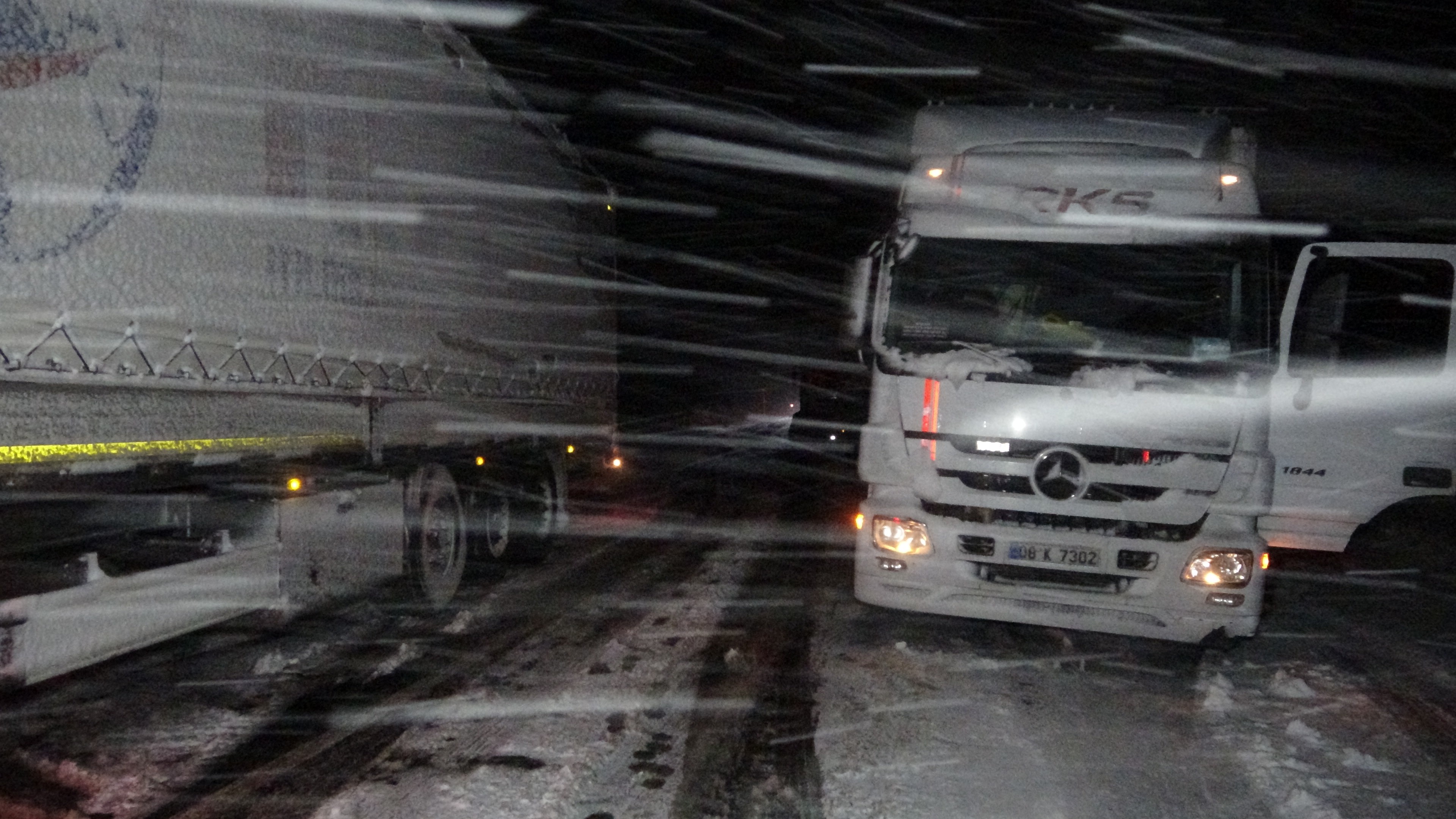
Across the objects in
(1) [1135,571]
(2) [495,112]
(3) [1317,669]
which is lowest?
(3) [1317,669]

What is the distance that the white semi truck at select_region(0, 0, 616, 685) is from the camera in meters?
3.61

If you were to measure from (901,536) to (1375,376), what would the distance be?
4204 mm

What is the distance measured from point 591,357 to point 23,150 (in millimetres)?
7960

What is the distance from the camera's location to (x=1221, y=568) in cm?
566

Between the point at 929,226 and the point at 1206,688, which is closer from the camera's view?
the point at 1206,688

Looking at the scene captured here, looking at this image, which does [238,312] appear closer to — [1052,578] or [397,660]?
[397,660]

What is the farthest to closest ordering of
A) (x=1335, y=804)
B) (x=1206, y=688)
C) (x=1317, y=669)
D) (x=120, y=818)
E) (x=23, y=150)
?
(x=1317, y=669), (x=1206, y=688), (x=1335, y=804), (x=120, y=818), (x=23, y=150)

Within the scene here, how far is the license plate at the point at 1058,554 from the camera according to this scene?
5.78 meters

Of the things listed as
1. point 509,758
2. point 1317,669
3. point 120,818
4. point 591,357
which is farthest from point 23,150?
point 591,357

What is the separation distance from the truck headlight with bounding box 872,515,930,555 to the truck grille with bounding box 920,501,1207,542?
20cm

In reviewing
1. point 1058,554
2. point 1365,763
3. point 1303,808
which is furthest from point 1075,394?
point 1303,808

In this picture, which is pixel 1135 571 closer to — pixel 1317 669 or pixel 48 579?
pixel 1317 669

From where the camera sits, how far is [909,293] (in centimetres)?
629

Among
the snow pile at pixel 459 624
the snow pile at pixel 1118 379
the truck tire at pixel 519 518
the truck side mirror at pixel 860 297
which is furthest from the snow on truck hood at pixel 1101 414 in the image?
the truck tire at pixel 519 518
